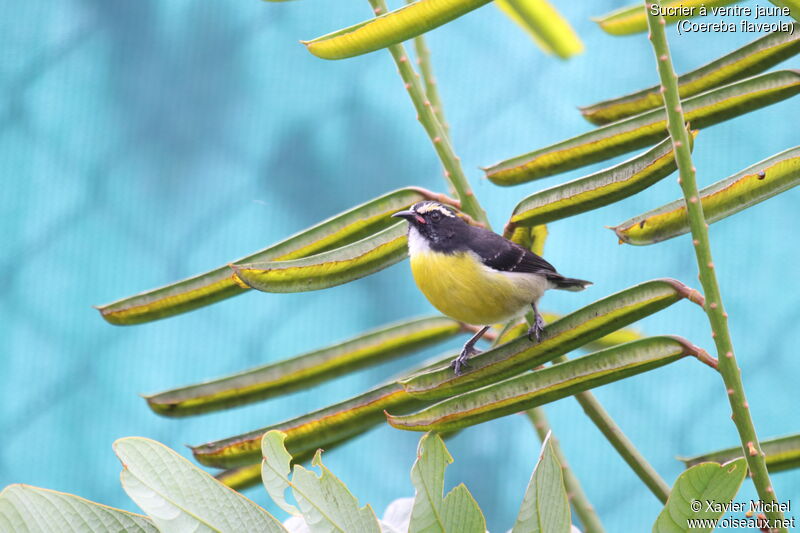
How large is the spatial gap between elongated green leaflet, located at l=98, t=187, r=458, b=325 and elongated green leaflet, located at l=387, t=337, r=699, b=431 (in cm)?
21

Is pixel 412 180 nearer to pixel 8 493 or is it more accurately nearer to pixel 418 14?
pixel 418 14

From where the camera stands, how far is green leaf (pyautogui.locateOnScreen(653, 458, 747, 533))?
0.45 metres

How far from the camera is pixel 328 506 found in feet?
1.40

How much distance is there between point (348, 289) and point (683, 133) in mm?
1543

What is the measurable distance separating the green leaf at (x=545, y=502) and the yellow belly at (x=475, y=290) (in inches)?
18.7

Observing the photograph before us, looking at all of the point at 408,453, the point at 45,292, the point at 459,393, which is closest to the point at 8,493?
the point at 459,393

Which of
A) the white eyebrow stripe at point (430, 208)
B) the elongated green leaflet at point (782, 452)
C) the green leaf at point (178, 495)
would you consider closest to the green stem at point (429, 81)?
the white eyebrow stripe at point (430, 208)

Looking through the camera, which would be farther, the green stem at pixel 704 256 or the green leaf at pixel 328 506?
the green stem at pixel 704 256

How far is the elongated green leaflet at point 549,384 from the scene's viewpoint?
2.14 feet

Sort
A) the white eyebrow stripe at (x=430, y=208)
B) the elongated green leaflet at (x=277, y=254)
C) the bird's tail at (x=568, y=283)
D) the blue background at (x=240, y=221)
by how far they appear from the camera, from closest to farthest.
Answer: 1. the elongated green leaflet at (x=277, y=254)
2. the white eyebrow stripe at (x=430, y=208)
3. the bird's tail at (x=568, y=283)
4. the blue background at (x=240, y=221)

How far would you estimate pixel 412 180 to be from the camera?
6.73ft

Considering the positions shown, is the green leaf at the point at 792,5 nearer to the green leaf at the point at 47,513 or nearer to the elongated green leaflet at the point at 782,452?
the elongated green leaflet at the point at 782,452

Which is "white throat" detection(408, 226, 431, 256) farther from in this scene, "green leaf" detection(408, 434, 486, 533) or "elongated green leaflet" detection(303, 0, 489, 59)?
"green leaf" detection(408, 434, 486, 533)

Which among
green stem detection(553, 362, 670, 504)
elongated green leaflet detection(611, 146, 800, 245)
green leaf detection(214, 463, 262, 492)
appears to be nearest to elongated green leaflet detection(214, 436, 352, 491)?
green leaf detection(214, 463, 262, 492)
